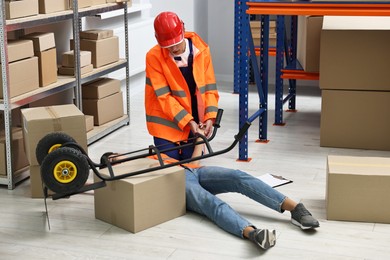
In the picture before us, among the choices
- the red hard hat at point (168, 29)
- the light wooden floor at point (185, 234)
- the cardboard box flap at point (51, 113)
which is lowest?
the light wooden floor at point (185, 234)

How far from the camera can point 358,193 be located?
137 inches

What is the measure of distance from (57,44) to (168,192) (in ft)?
7.36

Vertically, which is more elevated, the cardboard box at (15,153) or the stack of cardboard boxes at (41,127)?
the stack of cardboard boxes at (41,127)

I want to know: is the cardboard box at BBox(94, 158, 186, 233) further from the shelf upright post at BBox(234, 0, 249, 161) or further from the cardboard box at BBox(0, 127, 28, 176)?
the shelf upright post at BBox(234, 0, 249, 161)

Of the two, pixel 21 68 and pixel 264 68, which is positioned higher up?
pixel 21 68

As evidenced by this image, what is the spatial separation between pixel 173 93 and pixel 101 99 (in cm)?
142

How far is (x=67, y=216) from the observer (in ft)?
11.9

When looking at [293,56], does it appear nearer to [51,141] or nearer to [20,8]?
[20,8]

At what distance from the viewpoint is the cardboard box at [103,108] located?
17.1 feet

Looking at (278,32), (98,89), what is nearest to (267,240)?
(98,89)

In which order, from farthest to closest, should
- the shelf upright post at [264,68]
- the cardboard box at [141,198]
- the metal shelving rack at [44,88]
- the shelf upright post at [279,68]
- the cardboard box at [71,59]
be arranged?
the shelf upright post at [279,68] → the shelf upright post at [264,68] → the cardboard box at [71,59] → the metal shelving rack at [44,88] → the cardboard box at [141,198]

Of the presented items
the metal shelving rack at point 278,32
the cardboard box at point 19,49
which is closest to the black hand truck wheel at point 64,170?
the cardboard box at point 19,49

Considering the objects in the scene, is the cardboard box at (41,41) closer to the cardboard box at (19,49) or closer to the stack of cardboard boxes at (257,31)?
the cardboard box at (19,49)

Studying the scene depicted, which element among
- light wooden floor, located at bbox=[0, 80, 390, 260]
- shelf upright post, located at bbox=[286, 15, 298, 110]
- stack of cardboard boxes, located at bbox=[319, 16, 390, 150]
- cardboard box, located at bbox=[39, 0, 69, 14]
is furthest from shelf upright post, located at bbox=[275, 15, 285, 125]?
cardboard box, located at bbox=[39, 0, 69, 14]
